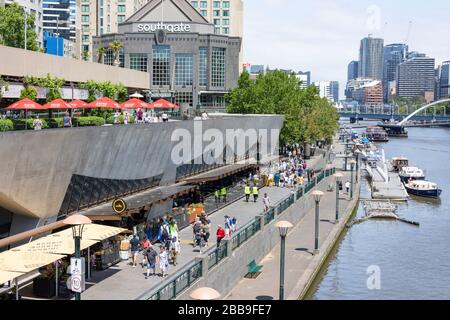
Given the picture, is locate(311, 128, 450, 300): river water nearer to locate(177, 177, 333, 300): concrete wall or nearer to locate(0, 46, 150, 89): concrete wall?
locate(177, 177, 333, 300): concrete wall

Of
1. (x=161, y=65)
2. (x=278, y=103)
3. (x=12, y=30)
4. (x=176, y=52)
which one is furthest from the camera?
(x=176, y=52)

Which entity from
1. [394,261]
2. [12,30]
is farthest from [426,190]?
[12,30]

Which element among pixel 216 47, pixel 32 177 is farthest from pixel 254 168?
pixel 216 47

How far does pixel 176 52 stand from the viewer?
101 metres

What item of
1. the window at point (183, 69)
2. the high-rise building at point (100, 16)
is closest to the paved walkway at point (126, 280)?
the window at point (183, 69)

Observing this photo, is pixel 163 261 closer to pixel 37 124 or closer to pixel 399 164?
pixel 37 124

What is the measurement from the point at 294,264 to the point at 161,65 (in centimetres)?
7110

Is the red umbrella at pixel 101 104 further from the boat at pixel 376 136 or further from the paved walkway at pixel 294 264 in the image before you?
the boat at pixel 376 136

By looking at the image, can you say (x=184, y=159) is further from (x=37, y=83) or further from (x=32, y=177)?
(x=32, y=177)

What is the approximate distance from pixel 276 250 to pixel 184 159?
1000 centimetres

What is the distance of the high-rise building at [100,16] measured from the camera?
15238 cm

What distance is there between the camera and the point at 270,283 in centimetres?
2980

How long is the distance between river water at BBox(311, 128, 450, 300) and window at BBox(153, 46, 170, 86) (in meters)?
46.9

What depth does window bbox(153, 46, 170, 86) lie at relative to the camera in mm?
100562
